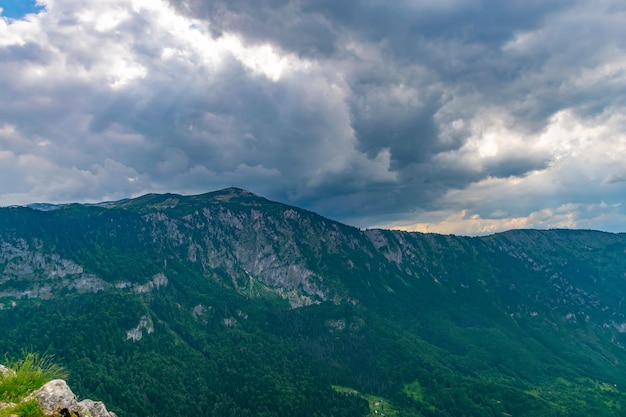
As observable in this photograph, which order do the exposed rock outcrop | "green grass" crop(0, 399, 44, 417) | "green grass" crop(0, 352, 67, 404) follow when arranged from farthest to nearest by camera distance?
"green grass" crop(0, 352, 67, 404) < the exposed rock outcrop < "green grass" crop(0, 399, 44, 417)

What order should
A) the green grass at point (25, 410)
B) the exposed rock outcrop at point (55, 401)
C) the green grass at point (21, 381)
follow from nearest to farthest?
the green grass at point (25, 410), the exposed rock outcrop at point (55, 401), the green grass at point (21, 381)

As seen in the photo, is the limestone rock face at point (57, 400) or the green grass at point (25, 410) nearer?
the green grass at point (25, 410)

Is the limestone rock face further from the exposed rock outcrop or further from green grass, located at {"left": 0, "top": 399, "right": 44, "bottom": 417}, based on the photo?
green grass, located at {"left": 0, "top": 399, "right": 44, "bottom": 417}

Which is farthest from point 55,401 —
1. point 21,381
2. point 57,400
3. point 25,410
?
point 21,381

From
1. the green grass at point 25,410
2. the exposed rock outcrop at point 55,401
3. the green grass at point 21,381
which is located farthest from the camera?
the green grass at point 21,381

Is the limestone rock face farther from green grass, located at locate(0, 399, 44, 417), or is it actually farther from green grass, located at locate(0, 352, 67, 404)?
green grass, located at locate(0, 352, 67, 404)

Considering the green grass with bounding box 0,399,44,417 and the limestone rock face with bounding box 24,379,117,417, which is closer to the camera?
the green grass with bounding box 0,399,44,417

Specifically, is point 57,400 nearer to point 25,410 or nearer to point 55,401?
point 55,401

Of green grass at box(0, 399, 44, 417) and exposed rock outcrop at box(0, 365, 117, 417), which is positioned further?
exposed rock outcrop at box(0, 365, 117, 417)

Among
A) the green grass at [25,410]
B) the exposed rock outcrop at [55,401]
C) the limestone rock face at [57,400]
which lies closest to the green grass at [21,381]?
the exposed rock outcrop at [55,401]

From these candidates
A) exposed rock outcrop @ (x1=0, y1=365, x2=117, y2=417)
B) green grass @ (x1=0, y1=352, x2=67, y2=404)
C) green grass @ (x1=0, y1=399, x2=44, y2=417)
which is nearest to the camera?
green grass @ (x1=0, y1=399, x2=44, y2=417)

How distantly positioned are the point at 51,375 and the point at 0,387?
16.7 ft

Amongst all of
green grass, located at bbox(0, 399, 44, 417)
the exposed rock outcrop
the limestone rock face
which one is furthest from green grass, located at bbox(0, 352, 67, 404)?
green grass, located at bbox(0, 399, 44, 417)

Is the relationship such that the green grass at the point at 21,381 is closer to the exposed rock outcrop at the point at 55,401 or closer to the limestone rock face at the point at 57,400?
the exposed rock outcrop at the point at 55,401
